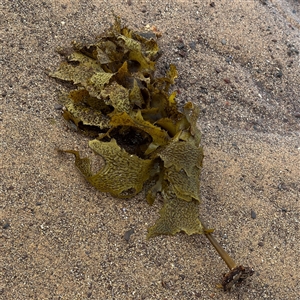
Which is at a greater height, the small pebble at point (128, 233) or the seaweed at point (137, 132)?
the seaweed at point (137, 132)

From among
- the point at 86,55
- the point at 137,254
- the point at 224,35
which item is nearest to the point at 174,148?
the point at 137,254

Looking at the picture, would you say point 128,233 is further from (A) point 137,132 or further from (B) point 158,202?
(A) point 137,132

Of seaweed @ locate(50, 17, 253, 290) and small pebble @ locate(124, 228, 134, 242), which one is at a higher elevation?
seaweed @ locate(50, 17, 253, 290)

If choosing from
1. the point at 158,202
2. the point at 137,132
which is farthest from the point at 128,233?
the point at 137,132

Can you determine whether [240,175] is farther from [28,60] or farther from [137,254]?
[28,60]
